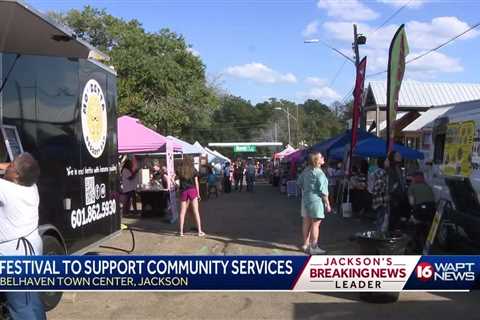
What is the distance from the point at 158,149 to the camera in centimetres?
1489

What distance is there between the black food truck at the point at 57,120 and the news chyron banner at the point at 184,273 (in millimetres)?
1565

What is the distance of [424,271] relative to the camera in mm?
4117

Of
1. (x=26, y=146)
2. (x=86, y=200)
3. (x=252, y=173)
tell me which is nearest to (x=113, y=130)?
(x=86, y=200)

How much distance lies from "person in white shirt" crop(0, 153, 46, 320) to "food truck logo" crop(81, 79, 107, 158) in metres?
2.51

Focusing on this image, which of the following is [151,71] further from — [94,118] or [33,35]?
[33,35]

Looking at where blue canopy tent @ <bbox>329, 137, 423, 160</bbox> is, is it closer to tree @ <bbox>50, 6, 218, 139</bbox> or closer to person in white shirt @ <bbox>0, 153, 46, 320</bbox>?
person in white shirt @ <bbox>0, 153, 46, 320</bbox>

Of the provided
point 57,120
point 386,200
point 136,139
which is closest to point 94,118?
point 57,120

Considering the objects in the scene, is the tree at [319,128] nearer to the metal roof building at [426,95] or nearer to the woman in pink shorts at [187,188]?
the metal roof building at [426,95]

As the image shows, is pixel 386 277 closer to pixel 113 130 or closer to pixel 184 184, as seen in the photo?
pixel 113 130

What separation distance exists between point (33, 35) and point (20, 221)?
6.09 ft

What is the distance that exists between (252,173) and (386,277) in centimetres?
2824

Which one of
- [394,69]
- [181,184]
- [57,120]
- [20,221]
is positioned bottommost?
[181,184]

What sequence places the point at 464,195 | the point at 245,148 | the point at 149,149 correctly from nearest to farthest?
1. the point at 464,195
2. the point at 149,149
3. the point at 245,148

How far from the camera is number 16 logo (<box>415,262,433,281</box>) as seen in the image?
4102mm
